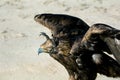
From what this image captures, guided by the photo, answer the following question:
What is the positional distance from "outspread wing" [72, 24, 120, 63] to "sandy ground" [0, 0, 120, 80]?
137 inches

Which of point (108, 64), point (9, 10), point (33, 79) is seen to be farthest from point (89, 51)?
point (9, 10)

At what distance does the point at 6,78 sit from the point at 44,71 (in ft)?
2.58

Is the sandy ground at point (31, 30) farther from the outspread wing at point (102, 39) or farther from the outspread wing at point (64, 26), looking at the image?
the outspread wing at point (102, 39)

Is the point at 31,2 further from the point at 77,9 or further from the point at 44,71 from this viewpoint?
the point at 44,71

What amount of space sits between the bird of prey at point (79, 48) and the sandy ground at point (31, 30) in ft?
9.93

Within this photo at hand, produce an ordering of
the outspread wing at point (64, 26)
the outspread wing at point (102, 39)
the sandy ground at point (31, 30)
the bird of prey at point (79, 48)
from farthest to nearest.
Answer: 1. the sandy ground at point (31, 30)
2. the outspread wing at point (64, 26)
3. the bird of prey at point (79, 48)
4. the outspread wing at point (102, 39)

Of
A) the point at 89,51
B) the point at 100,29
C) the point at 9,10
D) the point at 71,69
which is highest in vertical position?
the point at 100,29

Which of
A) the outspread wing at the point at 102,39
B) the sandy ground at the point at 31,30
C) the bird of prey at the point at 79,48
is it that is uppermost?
the outspread wing at the point at 102,39

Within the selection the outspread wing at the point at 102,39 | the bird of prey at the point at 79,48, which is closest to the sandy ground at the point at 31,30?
the bird of prey at the point at 79,48

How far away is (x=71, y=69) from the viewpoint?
6.57 m

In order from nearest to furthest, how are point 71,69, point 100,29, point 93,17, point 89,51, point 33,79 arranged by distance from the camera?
point 100,29 → point 89,51 → point 71,69 → point 33,79 → point 93,17

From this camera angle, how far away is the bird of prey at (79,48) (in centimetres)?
591

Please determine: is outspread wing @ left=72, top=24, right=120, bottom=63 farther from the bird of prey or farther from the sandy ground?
the sandy ground

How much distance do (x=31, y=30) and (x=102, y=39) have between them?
617cm
